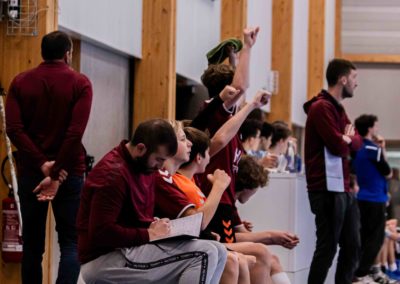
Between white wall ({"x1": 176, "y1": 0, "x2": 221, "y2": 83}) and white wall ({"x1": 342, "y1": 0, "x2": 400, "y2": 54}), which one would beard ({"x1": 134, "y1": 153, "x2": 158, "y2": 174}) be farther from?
white wall ({"x1": 342, "y1": 0, "x2": 400, "y2": 54})

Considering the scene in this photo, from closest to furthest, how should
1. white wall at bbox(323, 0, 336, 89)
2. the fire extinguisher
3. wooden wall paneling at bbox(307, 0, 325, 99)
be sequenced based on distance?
the fire extinguisher → wooden wall paneling at bbox(307, 0, 325, 99) → white wall at bbox(323, 0, 336, 89)

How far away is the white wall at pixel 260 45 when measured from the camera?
10031mm

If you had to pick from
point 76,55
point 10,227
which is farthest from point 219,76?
point 76,55

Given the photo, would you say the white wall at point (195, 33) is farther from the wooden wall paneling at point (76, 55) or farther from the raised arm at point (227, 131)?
the raised arm at point (227, 131)

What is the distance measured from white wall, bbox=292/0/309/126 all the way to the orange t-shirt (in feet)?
26.1

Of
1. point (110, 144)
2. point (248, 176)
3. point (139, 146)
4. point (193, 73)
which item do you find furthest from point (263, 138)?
point (139, 146)

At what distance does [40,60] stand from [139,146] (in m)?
1.93

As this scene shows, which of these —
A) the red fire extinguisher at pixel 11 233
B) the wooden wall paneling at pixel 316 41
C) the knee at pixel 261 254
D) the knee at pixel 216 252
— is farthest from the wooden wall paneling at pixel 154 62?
the wooden wall paneling at pixel 316 41

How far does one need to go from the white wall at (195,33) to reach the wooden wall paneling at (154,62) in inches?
19.4

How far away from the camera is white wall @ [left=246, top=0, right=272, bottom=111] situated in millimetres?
10031

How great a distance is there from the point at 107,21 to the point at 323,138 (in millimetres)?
1868

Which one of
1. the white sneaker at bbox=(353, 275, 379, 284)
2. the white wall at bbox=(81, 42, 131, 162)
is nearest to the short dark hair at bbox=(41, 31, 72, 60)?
the white wall at bbox=(81, 42, 131, 162)

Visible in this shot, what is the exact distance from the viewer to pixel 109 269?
3342mm

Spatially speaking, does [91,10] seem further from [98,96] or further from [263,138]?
[263,138]
